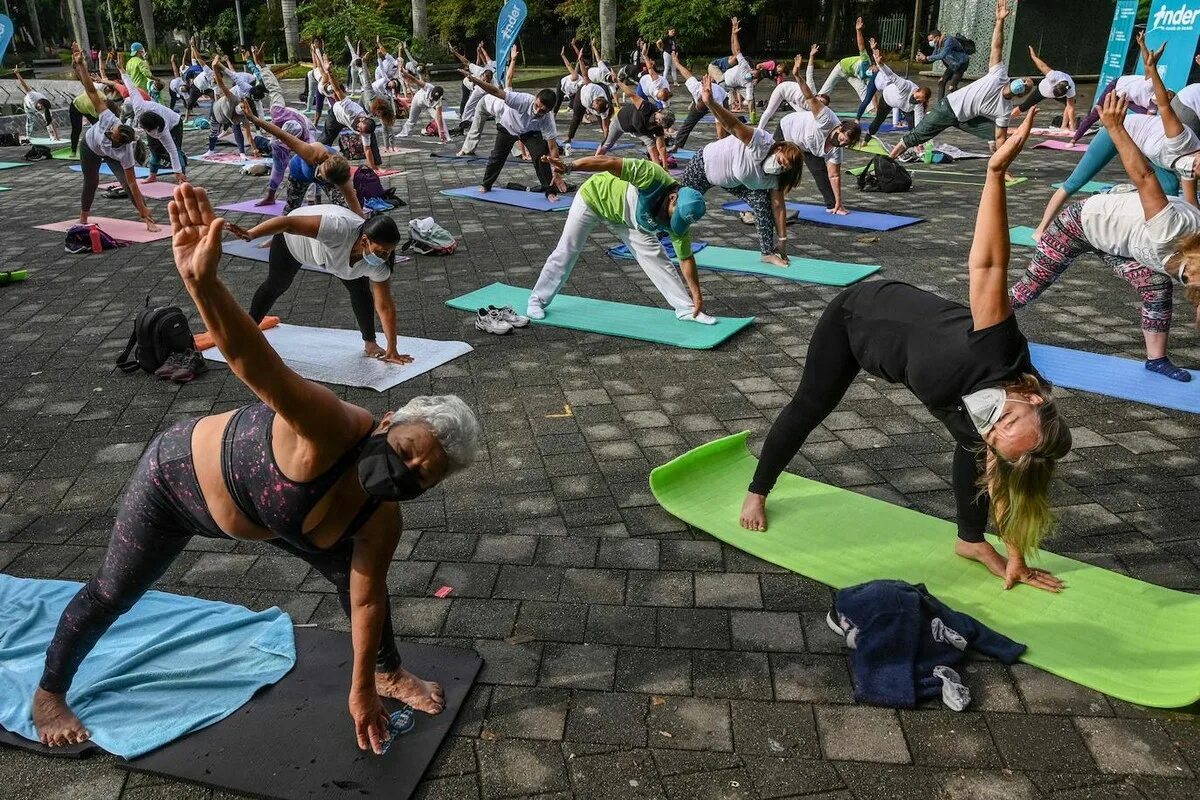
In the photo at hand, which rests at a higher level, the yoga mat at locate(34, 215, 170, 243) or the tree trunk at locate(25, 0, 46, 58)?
the tree trunk at locate(25, 0, 46, 58)

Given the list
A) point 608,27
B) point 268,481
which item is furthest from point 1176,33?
point 268,481

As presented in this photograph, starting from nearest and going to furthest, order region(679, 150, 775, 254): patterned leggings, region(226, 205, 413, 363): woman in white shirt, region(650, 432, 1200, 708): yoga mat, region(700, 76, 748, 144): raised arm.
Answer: region(650, 432, 1200, 708): yoga mat < region(226, 205, 413, 363): woman in white shirt < region(700, 76, 748, 144): raised arm < region(679, 150, 775, 254): patterned leggings

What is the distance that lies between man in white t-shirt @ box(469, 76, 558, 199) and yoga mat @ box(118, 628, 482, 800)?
8.50 metres

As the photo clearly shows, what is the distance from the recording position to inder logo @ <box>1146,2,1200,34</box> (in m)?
12.7

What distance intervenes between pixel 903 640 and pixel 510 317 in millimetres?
3944

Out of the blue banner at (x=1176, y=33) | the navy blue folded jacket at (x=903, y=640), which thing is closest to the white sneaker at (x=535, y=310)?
the navy blue folded jacket at (x=903, y=640)

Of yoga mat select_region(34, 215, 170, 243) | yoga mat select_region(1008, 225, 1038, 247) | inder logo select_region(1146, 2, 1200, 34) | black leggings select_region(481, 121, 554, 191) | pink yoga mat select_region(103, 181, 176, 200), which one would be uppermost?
inder logo select_region(1146, 2, 1200, 34)

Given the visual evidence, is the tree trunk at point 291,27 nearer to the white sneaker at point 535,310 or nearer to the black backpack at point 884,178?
the black backpack at point 884,178

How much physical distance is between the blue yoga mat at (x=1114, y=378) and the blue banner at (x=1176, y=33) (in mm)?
9799

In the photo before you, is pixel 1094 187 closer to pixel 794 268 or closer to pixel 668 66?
pixel 794 268

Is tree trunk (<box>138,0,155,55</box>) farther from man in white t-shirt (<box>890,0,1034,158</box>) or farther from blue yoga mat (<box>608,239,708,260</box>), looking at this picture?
blue yoga mat (<box>608,239,708,260</box>)

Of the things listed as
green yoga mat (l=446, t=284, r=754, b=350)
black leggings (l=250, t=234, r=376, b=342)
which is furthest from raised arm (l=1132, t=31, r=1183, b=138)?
black leggings (l=250, t=234, r=376, b=342)

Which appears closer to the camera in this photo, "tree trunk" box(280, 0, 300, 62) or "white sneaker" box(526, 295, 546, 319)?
"white sneaker" box(526, 295, 546, 319)

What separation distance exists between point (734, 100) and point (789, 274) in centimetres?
1255
